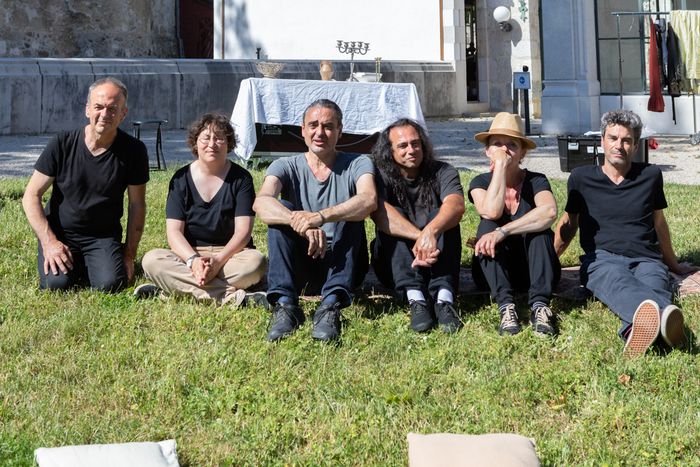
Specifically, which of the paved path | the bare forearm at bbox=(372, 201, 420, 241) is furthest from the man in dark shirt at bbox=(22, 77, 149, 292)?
the paved path

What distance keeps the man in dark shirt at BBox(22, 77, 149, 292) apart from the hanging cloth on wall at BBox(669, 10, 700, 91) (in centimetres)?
1059

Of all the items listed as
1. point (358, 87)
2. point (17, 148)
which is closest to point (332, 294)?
point (358, 87)

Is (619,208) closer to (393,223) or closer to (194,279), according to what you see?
(393,223)

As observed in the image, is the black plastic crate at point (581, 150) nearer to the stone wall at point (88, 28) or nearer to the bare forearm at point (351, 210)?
the bare forearm at point (351, 210)

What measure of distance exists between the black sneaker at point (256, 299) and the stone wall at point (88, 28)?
19.3m

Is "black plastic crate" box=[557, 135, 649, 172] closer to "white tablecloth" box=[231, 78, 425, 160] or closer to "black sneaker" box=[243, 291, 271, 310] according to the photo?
"white tablecloth" box=[231, 78, 425, 160]

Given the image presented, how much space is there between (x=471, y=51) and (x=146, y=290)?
17.9 m

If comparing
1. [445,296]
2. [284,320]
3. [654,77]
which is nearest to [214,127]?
[284,320]

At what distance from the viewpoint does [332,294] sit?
204 inches

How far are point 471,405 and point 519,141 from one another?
181cm

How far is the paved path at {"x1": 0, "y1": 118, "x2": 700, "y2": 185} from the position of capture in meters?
11.5

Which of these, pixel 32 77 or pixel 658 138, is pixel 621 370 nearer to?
pixel 658 138

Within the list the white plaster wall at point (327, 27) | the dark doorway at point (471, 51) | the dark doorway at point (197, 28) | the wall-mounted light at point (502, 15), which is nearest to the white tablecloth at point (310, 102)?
the white plaster wall at point (327, 27)

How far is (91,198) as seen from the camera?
5.95m
